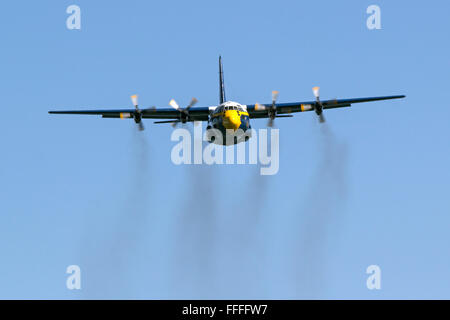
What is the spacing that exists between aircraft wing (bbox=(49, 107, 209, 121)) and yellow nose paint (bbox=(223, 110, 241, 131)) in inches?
201

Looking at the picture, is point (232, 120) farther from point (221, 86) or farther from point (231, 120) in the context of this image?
point (221, 86)

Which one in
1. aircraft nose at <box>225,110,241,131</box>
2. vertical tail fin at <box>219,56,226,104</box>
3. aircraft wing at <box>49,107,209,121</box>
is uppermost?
vertical tail fin at <box>219,56,226,104</box>

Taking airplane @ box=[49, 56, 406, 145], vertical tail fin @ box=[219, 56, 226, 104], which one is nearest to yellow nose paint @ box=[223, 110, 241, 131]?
airplane @ box=[49, 56, 406, 145]

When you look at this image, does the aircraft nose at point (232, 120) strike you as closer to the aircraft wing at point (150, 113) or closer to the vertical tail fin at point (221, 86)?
the aircraft wing at point (150, 113)

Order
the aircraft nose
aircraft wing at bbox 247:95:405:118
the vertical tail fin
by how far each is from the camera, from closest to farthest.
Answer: the aircraft nose
aircraft wing at bbox 247:95:405:118
the vertical tail fin

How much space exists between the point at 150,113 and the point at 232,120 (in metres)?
7.63

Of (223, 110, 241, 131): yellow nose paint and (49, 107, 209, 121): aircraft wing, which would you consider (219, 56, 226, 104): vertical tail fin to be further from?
(223, 110, 241, 131): yellow nose paint

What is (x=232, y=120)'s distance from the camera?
59000mm

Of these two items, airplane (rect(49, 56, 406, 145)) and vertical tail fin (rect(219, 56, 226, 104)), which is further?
vertical tail fin (rect(219, 56, 226, 104))

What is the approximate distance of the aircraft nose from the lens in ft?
194

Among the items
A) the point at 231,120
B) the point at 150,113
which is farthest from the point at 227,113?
the point at 150,113
